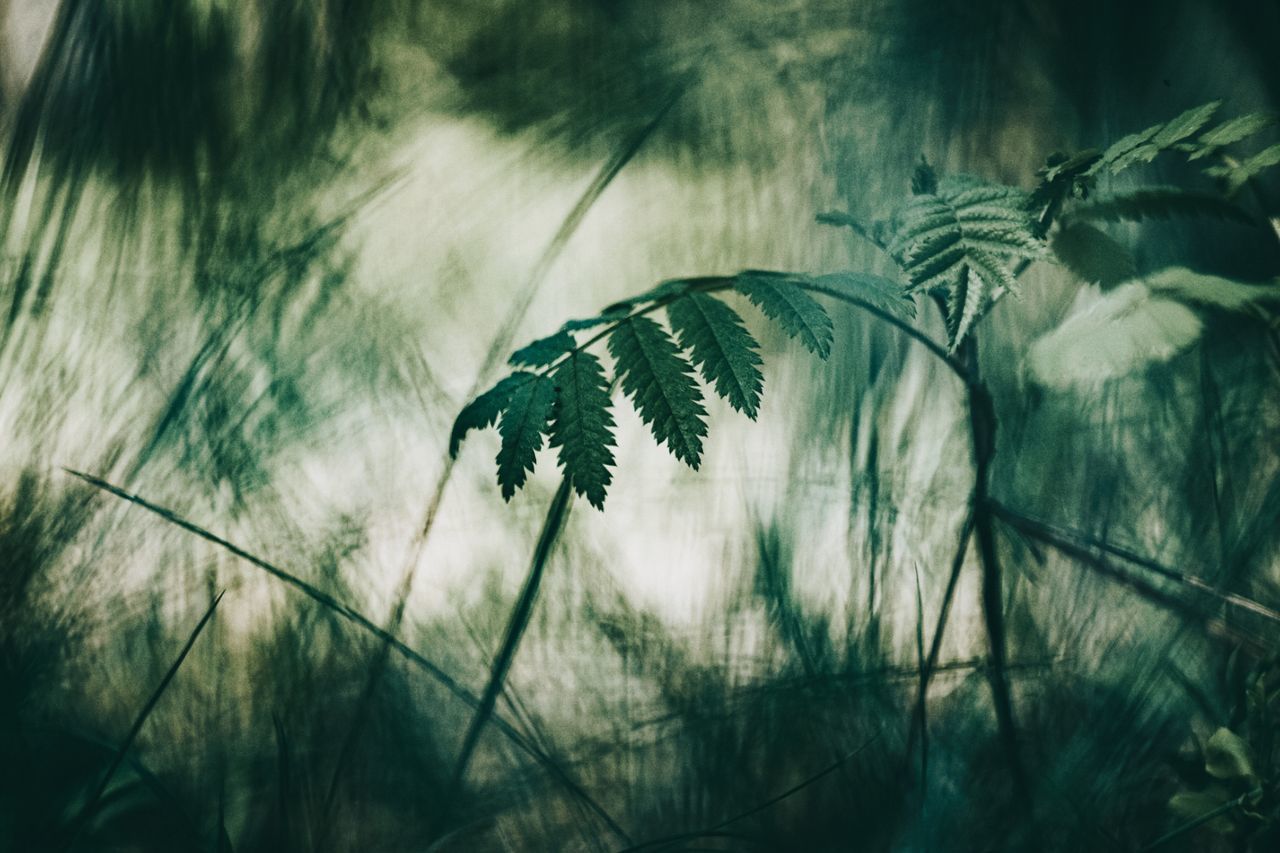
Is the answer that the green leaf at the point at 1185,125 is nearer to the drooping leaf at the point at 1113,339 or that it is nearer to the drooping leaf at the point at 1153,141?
the drooping leaf at the point at 1153,141

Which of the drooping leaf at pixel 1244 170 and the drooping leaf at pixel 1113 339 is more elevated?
the drooping leaf at pixel 1244 170

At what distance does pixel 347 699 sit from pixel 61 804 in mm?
260

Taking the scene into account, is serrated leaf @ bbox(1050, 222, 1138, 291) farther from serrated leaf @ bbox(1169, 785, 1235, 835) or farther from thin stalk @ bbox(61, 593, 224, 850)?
thin stalk @ bbox(61, 593, 224, 850)

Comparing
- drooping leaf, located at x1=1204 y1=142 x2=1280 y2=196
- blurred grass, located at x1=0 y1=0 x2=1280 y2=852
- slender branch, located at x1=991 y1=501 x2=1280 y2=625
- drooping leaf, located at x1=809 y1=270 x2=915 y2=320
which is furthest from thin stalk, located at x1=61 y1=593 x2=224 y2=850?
drooping leaf, located at x1=1204 y1=142 x2=1280 y2=196

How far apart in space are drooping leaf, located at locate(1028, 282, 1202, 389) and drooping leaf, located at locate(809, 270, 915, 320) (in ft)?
0.55

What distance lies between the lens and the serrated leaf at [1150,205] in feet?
2.31

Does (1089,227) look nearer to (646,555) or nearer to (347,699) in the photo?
(646,555)

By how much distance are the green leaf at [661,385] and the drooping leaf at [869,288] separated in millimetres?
157

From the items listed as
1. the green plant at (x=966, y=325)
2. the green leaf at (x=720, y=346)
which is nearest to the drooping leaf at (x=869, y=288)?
the green plant at (x=966, y=325)

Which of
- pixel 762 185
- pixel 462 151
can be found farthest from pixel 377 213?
pixel 762 185

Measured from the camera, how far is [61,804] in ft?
2.31

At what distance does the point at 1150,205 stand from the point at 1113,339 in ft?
0.40

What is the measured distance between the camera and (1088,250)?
0.70 metres

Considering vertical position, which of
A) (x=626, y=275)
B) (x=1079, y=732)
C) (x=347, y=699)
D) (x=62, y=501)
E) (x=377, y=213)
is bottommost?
(x=1079, y=732)
